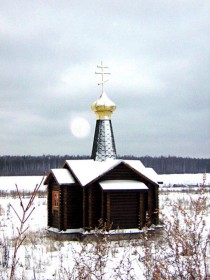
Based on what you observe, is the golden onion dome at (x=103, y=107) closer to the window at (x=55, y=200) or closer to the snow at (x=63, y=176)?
the snow at (x=63, y=176)

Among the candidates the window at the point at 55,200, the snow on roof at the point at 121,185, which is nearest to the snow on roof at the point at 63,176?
the window at the point at 55,200

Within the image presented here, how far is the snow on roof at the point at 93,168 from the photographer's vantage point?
1326 cm

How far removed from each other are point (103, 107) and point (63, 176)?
295 centimetres

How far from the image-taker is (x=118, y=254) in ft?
32.1

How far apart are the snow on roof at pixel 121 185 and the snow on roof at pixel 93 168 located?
14.4 inches

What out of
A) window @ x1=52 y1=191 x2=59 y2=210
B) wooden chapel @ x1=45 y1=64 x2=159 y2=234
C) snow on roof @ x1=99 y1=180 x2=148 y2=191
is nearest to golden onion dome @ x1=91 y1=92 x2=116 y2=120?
wooden chapel @ x1=45 y1=64 x2=159 y2=234

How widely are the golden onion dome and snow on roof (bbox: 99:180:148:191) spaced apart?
2817 mm

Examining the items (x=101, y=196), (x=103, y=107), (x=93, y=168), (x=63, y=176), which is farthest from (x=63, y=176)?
(x=103, y=107)

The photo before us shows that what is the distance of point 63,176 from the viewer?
13.9 meters

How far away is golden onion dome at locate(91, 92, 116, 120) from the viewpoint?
1489cm

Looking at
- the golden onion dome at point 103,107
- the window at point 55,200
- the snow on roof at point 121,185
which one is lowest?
the window at point 55,200

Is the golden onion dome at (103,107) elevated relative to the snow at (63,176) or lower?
elevated

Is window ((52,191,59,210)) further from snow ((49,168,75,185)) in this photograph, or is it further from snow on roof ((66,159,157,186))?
Answer: snow on roof ((66,159,157,186))

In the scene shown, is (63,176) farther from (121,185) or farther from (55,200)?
(121,185)
